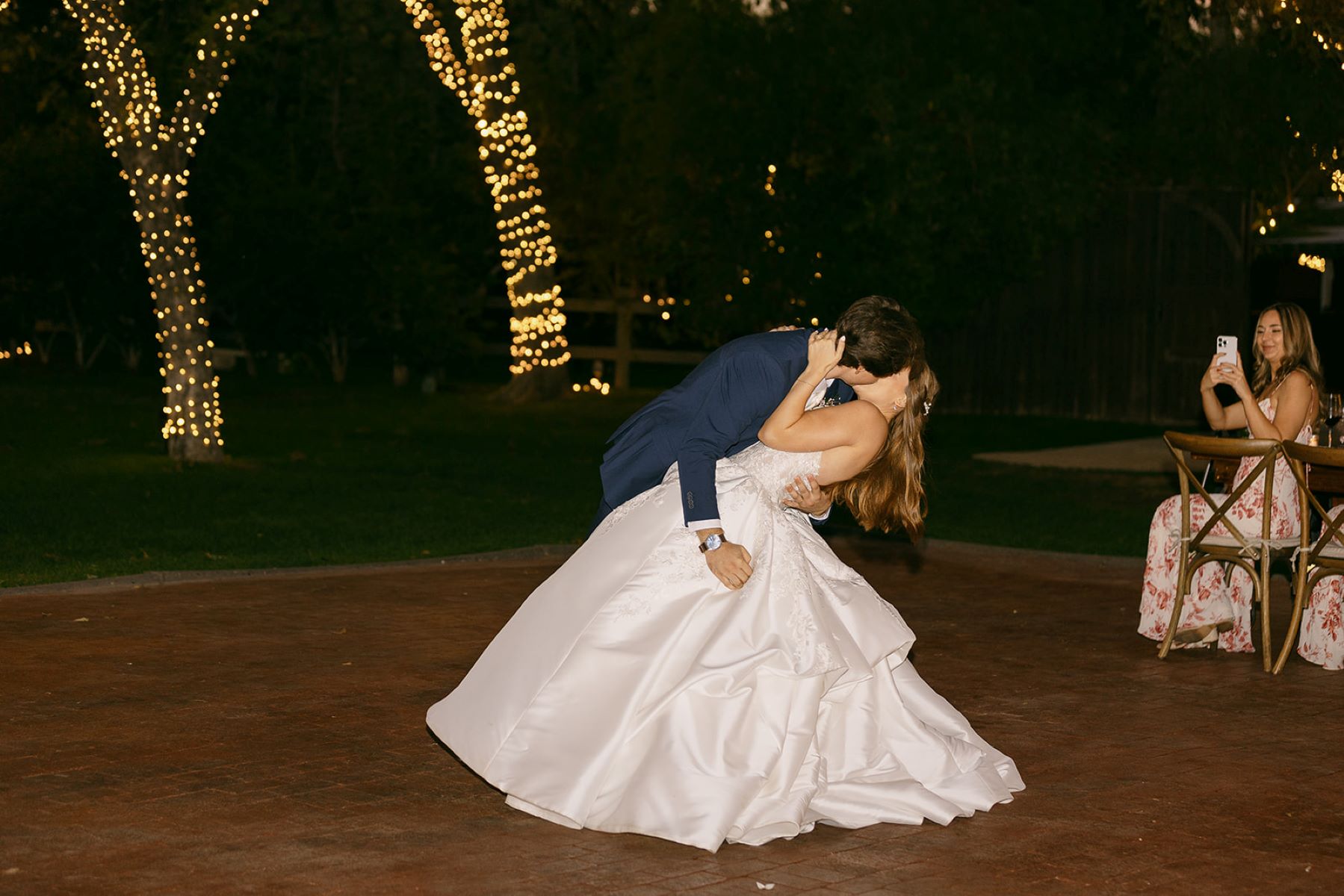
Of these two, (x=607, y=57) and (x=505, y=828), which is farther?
(x=607, y=57)

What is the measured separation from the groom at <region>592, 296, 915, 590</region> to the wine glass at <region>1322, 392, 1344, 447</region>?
408 cm

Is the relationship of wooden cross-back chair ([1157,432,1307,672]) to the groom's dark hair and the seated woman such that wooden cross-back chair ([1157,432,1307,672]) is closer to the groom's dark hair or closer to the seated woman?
the seated woman

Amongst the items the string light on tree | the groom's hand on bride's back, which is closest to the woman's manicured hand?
the groom's hand on bride's back

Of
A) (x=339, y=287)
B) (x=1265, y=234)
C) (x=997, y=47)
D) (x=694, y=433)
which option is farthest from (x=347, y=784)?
(x=339, y=287)

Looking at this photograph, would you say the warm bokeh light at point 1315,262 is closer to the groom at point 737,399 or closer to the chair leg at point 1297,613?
the chair leg at point 1297,613

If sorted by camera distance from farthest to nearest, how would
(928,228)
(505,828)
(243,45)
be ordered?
(928,228), (243,45), (505,828)

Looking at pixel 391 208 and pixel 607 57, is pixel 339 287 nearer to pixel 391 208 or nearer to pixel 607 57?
pixel 391 208

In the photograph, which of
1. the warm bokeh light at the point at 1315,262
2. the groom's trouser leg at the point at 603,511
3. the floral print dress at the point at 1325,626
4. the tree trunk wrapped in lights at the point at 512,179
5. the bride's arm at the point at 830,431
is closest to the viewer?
the bride's arm at the point at 830,431

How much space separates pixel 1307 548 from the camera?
26.6 ft

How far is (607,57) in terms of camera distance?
3491 centimetres

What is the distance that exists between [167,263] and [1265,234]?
12332mm

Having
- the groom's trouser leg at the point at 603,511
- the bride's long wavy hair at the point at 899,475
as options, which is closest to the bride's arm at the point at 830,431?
the bride's long wavy hair at the point at 899,475

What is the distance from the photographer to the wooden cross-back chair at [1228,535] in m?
8.09

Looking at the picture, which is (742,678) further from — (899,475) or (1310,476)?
(1310,476)
